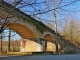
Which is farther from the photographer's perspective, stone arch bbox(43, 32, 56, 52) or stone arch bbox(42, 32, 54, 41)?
stone arch bbox(43, 32, 56, 52)

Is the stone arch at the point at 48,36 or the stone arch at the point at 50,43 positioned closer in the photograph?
the stone arch at the point at 48,36

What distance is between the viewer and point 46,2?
531 cm

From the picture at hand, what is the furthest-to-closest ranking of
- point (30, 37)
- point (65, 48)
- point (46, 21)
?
point (65, 48)
point (30, 37)
point (46, 21)

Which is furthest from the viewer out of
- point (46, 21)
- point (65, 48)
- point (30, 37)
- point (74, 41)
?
point (74, 41)

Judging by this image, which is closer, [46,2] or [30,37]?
[46,2]

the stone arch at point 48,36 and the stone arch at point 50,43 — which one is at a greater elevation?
the stone arch at point 48,36

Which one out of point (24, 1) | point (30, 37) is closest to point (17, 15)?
point (24, 1)

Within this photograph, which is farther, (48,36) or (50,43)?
(50,43)

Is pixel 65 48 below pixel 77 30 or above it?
below

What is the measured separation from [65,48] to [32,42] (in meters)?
10.1

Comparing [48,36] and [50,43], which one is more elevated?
[48,36]

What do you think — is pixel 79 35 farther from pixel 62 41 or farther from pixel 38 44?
pixel 38 44

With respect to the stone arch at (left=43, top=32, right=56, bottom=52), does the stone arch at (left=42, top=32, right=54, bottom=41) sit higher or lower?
higher

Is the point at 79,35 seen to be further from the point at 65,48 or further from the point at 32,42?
the point at 32,42
